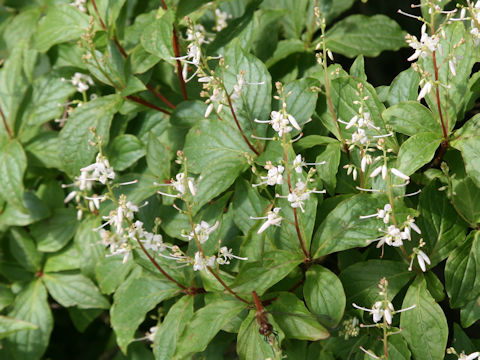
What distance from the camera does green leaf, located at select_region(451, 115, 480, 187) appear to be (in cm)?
142

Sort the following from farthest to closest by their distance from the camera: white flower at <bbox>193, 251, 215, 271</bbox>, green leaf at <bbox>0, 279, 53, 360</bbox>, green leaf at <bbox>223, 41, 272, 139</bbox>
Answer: green leaf at <bbox>0, 279, 53, 360</bbox> < green leaf at <bbox>223, 41, 272, 139</bbox> < white flower at <bbox>193, 251, 215, 271</bbox>

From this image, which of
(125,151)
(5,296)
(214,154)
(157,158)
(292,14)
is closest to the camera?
(214,154)

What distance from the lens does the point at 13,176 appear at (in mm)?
2084

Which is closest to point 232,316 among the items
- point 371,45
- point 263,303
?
point 263,303

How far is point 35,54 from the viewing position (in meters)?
2.34

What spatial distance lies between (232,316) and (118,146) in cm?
83

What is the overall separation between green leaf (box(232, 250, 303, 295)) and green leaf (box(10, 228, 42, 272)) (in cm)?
114

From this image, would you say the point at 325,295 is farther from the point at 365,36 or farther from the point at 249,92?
the point at 365,36

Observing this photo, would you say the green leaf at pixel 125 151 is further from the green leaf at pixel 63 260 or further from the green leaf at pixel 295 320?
the green leaf at pixel 295 320

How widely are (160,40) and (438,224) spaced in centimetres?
107

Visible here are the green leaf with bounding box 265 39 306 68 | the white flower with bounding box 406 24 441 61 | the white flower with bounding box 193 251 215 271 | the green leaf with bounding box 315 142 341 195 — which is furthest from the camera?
the green leaf with bounding box 265 39 306 68

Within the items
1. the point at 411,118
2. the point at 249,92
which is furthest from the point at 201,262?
the point at 411,118

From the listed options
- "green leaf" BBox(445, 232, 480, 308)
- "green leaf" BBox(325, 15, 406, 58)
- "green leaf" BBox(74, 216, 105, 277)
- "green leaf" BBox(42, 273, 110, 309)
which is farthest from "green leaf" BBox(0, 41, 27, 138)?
"green leaf" BBox(445, 232, 480, 308)

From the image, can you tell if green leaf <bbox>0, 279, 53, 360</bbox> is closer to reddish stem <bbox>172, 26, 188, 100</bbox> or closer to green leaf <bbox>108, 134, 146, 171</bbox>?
green leaf <bbox>108, 134, 146, 171</bbox>
